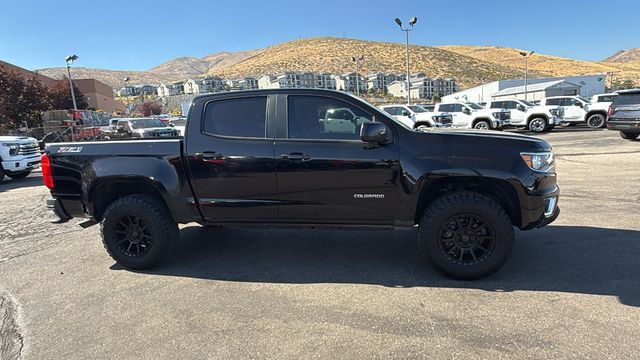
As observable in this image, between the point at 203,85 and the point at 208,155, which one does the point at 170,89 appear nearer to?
the point at 203,85

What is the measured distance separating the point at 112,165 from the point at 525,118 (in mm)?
20698

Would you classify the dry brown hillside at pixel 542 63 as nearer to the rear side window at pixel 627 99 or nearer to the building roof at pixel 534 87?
the building roof at pixel 534 87

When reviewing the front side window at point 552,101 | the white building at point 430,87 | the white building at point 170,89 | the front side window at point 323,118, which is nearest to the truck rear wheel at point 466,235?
the front side window at point 323,118

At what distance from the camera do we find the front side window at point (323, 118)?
3838mm

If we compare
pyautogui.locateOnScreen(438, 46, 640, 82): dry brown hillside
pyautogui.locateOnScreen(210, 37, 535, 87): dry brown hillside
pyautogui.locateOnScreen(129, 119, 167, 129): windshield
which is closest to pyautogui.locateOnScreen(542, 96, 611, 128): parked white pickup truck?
pyautogui.locateOnScreen(129, 119, 167, 129): windshield

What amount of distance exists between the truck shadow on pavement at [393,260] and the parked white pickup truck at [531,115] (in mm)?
16791

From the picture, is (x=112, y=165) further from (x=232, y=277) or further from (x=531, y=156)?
(x=531, y=156)

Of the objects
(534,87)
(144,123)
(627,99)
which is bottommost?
(627,99)

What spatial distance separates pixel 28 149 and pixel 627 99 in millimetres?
19411

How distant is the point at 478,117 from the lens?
19.8 metres

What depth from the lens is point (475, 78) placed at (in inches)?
4124

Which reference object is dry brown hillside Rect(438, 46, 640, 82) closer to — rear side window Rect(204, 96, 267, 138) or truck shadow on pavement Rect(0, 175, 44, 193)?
truck shadow on pavement Rect(0, 175, 44, 193)

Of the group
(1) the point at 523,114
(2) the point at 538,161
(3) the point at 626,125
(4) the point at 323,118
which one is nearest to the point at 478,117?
(1) the point at 523,114

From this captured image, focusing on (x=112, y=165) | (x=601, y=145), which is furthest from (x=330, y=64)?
(x=112, y=165)
